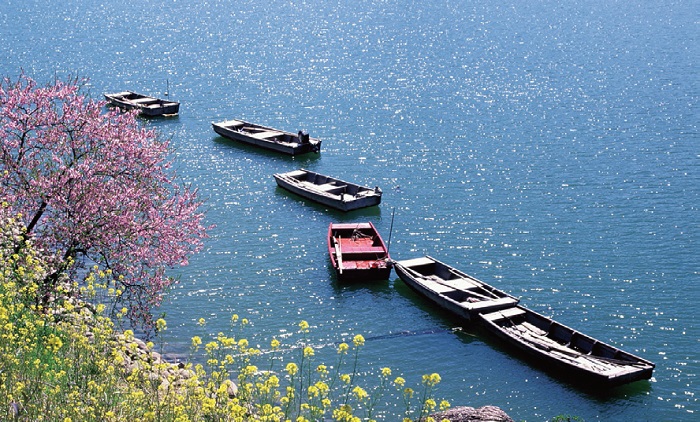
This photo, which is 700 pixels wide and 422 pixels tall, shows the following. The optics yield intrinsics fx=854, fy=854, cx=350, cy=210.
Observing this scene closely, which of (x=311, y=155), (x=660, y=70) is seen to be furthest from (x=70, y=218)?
(x=660, y=70)

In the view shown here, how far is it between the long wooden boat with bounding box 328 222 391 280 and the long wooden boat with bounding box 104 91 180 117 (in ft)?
116

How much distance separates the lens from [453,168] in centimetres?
7038

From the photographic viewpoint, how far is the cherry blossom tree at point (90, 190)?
31688 millimetres

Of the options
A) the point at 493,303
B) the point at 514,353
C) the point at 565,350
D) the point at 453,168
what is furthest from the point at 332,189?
the point at 565,350

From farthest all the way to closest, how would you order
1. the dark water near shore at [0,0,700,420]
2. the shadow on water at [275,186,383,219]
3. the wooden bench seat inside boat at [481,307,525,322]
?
the shadow on water at [275,186,383,219], the wooden bench seat inside boat at [481,307,525,322], the dark water near shore at [0,0,700,420]

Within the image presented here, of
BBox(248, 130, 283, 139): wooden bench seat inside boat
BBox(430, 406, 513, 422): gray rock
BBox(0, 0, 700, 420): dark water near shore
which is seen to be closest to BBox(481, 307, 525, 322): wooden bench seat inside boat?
BBox(0, 0, 700, 420): dark water near shore

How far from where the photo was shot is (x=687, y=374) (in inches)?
1583

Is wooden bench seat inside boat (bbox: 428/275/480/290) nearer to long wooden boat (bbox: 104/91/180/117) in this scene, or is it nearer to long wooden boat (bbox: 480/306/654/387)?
long wooden boat (bbox: 480/306/654/387)

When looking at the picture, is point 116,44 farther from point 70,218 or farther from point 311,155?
point 70,218

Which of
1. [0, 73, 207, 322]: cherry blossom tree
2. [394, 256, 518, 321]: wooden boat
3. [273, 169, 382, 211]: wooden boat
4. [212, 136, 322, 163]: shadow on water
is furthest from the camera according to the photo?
[212, 136, 322, 163]: shadow on water

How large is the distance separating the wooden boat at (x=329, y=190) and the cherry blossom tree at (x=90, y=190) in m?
22.8

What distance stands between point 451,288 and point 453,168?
82.3 ft

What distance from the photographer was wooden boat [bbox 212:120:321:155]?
73.1m

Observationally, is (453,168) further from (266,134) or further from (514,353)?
(514,353)
